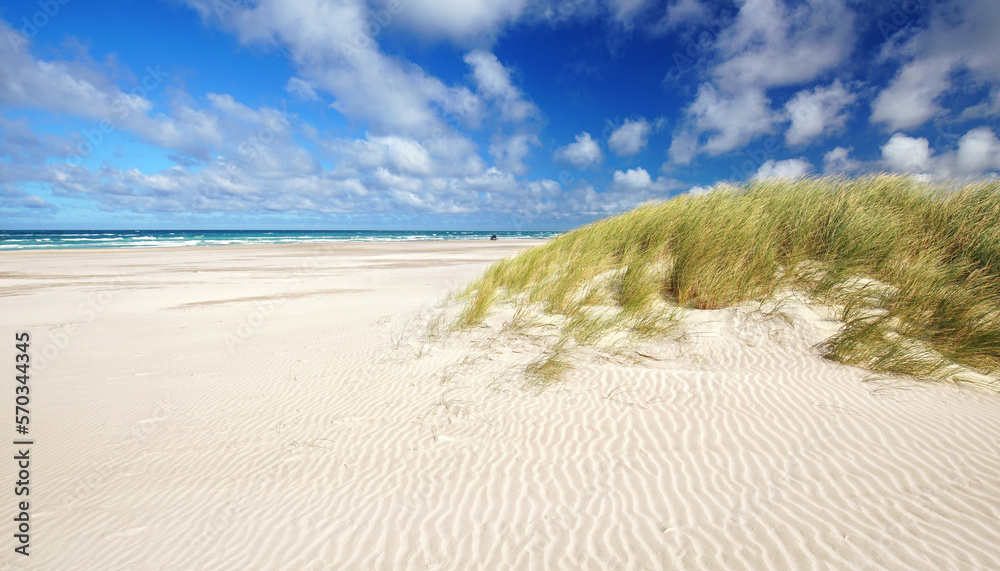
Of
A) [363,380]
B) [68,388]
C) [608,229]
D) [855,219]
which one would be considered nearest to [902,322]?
[855,219]

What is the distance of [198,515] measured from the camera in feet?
8.82

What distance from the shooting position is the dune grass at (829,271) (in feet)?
14.3

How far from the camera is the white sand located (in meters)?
2.31

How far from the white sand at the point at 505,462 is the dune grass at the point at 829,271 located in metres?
0.52

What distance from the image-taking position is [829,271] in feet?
18.4

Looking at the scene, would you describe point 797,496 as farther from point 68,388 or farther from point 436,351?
point 68,388

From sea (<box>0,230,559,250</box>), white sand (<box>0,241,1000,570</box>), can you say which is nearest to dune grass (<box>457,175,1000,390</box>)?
white sand (<box>0,241,1000,570</box>)

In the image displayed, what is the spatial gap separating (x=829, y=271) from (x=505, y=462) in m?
5.38

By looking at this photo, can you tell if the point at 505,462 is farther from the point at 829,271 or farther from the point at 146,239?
the point at 146,239

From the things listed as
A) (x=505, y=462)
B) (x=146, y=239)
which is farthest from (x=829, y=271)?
(x=146, y=239)

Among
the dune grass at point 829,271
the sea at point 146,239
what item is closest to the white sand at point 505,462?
the dune grass at point 829,271

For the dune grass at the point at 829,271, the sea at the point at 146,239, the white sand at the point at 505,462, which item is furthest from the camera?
the sea at the point at 146,239

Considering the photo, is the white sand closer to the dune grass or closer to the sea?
the dune grass

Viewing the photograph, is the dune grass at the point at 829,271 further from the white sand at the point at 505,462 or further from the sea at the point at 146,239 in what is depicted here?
the sea at the point at 146,239
